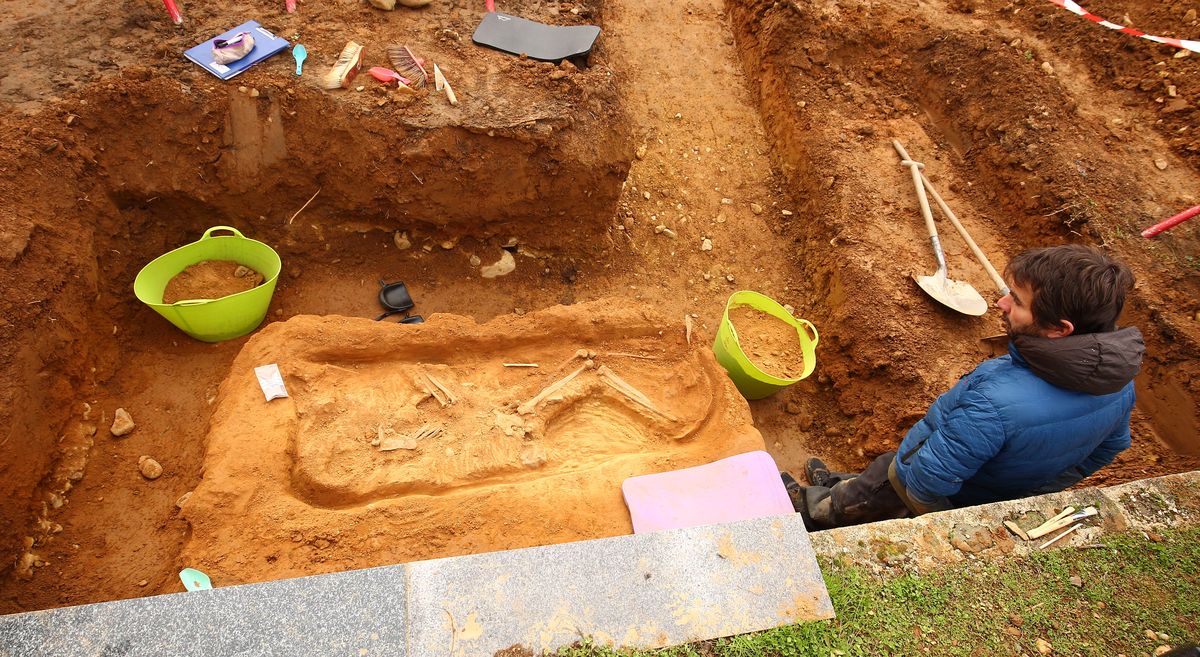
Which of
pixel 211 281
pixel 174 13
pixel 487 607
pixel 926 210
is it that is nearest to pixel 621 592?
pixel 487 607

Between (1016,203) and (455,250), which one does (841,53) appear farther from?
(455,250)

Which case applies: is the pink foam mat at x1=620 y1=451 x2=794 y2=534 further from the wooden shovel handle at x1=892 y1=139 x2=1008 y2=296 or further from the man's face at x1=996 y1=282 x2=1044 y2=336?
the wooden shovel handle at x1=892 y1=139 x2=1008 y2=296

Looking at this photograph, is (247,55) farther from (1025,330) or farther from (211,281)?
(1025,330)

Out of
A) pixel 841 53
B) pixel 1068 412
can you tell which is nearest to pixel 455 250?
pixel 1068 412

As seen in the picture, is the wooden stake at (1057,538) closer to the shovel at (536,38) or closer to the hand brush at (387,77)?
the shovel at (536,38)

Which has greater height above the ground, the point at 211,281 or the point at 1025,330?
the point at 1025,330

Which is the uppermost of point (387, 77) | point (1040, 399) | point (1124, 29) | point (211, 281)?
point (1124, 29)

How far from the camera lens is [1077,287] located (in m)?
2.26

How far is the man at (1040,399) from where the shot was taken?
2289 millimetres

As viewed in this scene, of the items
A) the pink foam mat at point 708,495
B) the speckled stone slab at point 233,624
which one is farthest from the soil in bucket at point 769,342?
the speckled stone slab at point 233,624

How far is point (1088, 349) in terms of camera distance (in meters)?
2.29

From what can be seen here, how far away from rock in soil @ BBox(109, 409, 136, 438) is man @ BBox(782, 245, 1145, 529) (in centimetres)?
473

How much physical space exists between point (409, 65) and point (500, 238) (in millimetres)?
1477

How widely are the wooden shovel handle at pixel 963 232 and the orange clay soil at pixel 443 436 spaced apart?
8.27ft
